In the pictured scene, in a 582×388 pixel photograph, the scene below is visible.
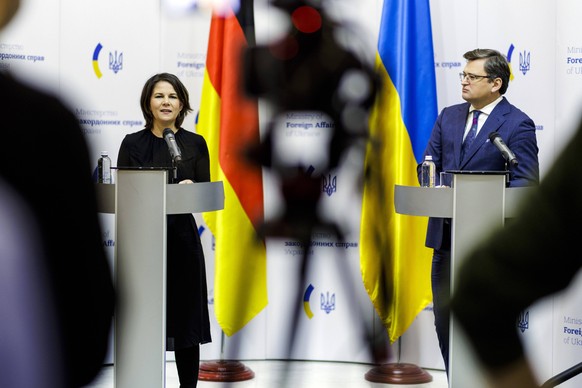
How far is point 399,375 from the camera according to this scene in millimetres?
4934

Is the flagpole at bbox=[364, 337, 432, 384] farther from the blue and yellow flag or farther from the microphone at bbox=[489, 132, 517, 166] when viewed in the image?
the microphone at bbox=[489, 132, 517, 166]

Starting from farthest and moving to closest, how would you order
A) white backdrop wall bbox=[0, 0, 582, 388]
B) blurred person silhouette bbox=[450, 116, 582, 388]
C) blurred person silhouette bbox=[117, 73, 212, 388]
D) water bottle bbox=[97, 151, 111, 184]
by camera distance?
white backdrop wall bbox=[0, 0, 582, 388], blurred person silhouette bbox=[117, 73, 212, 388], water bottle bbox=[97, 151, 111, 184], blurred person silhouette bbox=[450, 116, 582, 388]

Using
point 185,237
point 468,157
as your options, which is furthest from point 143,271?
point 468,157

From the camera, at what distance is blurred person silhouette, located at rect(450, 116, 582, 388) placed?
2.35 ft

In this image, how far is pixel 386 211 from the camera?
4.94m

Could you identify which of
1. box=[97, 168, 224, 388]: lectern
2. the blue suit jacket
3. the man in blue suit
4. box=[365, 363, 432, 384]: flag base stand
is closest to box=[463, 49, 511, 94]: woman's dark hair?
the man in blue suit

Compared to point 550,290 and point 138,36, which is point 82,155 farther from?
point 138,36

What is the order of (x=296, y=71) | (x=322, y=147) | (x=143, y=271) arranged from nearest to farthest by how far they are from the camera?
(x=143, y=271)
(x=296, y=71)
(x=322, y=147)

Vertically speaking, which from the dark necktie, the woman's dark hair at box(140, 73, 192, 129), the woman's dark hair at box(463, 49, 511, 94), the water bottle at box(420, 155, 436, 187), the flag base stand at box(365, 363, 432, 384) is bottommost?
the flag base stand at box(365, 363, 432, 384)

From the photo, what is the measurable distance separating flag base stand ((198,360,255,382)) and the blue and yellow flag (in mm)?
906

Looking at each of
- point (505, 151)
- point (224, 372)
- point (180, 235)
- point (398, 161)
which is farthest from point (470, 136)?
point (224, 372)

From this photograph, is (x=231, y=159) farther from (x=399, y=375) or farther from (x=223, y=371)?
(x=399, y=375)

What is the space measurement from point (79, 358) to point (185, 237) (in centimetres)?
314

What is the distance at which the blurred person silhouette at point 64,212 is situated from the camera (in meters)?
0.73
